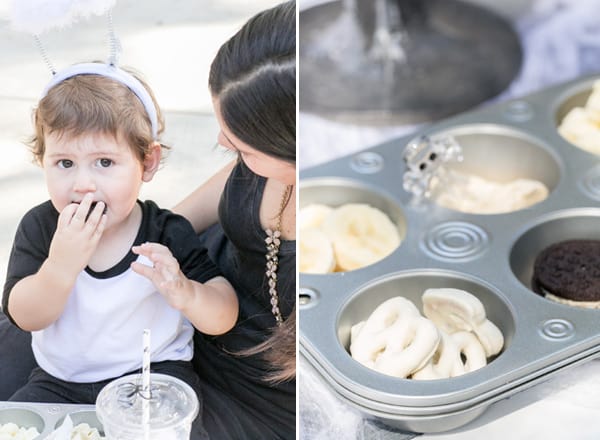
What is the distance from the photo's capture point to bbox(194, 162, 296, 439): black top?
1145 mm

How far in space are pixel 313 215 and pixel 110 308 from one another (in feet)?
1.98

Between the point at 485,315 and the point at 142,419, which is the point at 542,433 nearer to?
the point at 485,315

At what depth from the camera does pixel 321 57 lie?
212 cm

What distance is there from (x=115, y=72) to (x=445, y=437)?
61 cm

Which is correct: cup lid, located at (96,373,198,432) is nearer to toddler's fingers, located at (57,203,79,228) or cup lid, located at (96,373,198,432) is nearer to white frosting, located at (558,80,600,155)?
toddler's fingers, located at (57,203,79,228)

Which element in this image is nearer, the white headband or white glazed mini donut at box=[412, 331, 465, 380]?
the white headband

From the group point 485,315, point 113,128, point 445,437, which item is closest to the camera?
point 113,128

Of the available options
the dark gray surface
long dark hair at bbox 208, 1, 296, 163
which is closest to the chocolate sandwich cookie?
the dark gray surface

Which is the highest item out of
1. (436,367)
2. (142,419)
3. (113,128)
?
(113,128)

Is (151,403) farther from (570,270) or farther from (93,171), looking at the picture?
(570,270)

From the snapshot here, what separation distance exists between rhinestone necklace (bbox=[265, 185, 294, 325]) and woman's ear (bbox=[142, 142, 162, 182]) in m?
0.14

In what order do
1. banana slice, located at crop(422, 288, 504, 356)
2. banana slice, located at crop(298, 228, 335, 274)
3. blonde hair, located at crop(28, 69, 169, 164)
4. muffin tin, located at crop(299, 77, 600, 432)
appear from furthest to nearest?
banana slice, located at crop(298, 228, 335, 274), banana slice, located at crop(422, 288, 504, 356), muffin tin, located at crop(299, 77, 600, 432), blonde hair, located at crop(28, 69, 169, 164)

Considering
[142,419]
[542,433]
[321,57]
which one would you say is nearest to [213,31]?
[142,419]

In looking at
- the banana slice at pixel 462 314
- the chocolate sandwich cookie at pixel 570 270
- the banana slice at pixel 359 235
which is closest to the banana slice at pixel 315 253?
the banana slice at pixel 359 235
